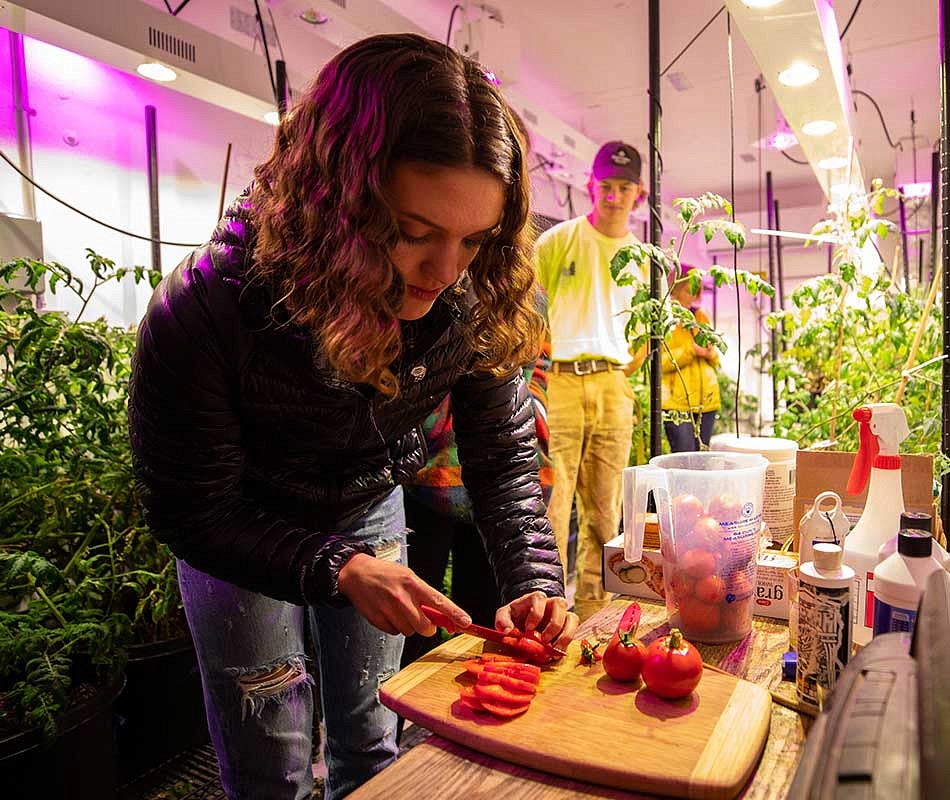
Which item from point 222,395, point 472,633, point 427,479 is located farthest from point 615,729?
point 427,479

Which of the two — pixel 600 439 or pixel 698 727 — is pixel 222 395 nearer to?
pixel 698 727

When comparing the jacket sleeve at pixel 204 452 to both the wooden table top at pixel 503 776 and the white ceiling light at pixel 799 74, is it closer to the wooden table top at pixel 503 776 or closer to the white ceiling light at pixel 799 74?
the wooden table top at pixel 503 776

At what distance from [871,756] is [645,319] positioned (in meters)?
1.44

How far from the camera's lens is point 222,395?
99 cm

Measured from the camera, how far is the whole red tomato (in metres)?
0.82

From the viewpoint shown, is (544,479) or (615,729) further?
(544,479)

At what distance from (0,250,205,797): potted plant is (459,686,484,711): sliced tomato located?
3.73 ft

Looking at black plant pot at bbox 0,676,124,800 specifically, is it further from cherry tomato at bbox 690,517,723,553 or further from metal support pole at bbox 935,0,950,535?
metal support pole at bbox 935,0,950,535

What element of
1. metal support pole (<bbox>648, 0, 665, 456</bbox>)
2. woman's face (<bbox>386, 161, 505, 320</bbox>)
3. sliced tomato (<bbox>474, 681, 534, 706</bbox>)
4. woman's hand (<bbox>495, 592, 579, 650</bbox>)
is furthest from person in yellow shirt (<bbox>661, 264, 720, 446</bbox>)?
sliced tomato (<bbox>474, 681, 534, 706</bbox>)

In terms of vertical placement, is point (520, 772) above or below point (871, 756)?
below

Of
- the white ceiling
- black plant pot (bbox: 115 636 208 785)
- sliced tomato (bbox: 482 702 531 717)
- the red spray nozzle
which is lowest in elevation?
black plant pot (bbox: 115 636 208 785)

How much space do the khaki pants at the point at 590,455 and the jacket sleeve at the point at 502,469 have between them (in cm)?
159

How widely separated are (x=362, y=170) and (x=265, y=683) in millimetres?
762

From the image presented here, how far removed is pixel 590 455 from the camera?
9.80ft
